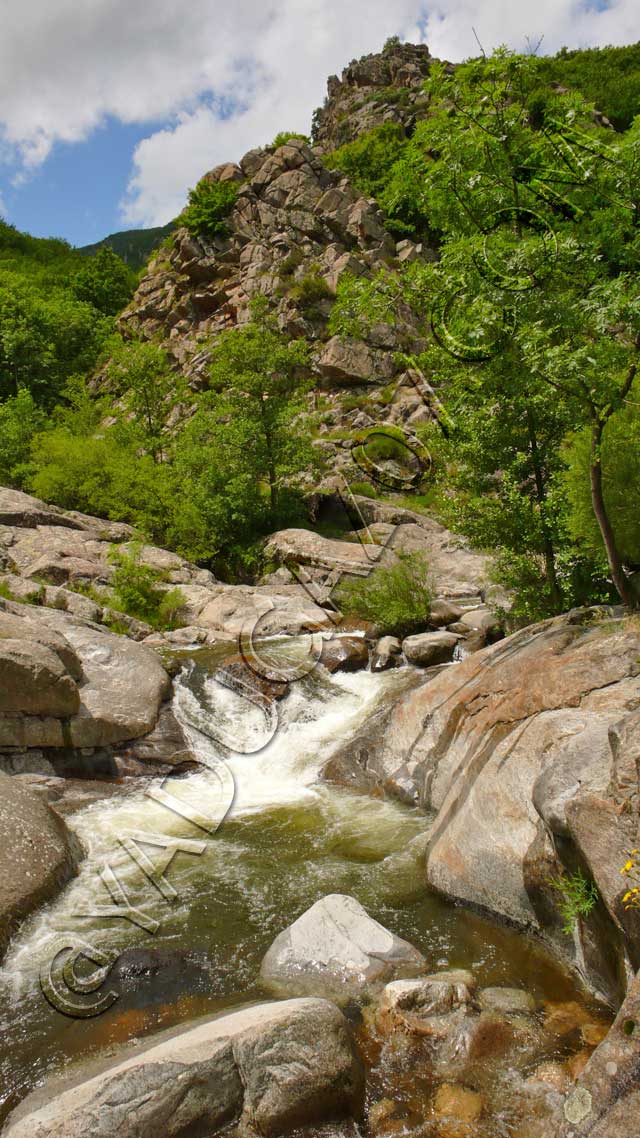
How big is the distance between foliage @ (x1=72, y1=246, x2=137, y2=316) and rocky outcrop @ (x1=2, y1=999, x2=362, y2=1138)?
63.9 metres

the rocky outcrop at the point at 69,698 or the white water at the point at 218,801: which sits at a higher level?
the rocky outcrop at the point at 69,698

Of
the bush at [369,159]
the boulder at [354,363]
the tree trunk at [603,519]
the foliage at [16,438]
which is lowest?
the tree trunk at [603,519]

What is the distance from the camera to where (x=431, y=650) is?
14.5m

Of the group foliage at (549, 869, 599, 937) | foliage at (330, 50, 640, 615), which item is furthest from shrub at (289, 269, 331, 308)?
foliage at (549, 869, 599, 937)

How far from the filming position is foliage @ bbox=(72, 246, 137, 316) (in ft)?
199

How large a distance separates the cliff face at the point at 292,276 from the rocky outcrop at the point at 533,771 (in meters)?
29.5

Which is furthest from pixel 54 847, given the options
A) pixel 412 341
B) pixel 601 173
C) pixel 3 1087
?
pixel 412 341

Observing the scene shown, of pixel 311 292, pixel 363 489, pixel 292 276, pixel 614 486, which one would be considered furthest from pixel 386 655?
pixel 292 276

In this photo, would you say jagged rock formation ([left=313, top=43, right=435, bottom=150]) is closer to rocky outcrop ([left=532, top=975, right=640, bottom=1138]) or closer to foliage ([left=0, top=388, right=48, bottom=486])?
foliage ([left=0, top=388, right=48, bottom=486])

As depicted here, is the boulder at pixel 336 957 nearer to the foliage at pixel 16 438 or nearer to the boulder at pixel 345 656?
the boulder at pixel 345 656

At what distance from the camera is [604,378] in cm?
713

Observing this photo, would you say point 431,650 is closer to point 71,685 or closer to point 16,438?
point 71,685

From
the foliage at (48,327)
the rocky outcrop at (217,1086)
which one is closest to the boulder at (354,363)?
the foliage at (48,327)

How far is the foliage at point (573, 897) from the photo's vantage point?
5.36 m
